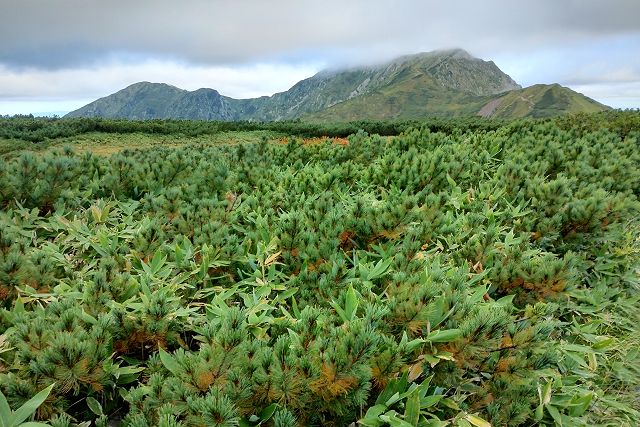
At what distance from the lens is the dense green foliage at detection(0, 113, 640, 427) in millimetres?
1958

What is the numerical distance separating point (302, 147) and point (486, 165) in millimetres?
2846

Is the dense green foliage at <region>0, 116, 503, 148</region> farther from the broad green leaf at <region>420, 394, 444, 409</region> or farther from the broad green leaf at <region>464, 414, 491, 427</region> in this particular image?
the broad green leaf at <region>420, 394, 444, 409</region>

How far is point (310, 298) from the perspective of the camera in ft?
9.56

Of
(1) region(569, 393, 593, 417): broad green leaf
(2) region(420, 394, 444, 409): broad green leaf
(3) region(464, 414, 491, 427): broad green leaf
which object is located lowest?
(1) region(569, 393, 593, 417): broad green leaf

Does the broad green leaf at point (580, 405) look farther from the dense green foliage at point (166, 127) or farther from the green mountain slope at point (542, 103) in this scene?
the green mountain slope at point (542, 103)

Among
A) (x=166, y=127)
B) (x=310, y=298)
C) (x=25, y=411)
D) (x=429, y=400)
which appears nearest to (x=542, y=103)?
(x=166, y=127)

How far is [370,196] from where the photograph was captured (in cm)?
469

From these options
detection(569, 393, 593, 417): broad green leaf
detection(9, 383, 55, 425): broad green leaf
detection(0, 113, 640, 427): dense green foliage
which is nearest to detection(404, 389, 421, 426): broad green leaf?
detection(0, 113, 640, 427): dense green foliage

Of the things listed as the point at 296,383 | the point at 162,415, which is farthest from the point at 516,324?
the point at 162,415

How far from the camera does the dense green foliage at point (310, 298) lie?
6.42 ft

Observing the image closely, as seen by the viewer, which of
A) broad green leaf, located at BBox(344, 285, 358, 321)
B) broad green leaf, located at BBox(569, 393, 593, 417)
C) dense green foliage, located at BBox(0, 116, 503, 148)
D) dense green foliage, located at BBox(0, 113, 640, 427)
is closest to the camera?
dense green foliage, located at BBox(0, 113, 640, 427)

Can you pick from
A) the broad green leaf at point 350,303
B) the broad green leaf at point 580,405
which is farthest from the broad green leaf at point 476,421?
the broad green leaf at point 580,405

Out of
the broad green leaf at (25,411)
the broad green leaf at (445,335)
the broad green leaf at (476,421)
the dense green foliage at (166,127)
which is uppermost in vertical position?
the dense green foliage at (166,127)

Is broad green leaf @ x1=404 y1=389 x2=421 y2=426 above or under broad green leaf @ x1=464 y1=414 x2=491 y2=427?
above
